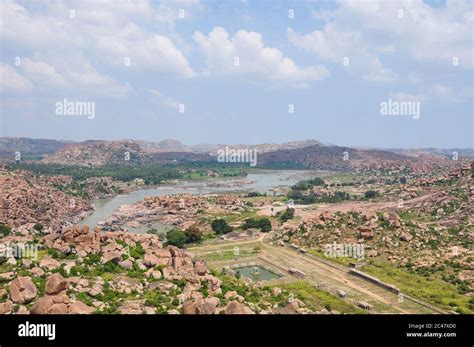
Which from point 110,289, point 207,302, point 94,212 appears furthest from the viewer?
point 94,212

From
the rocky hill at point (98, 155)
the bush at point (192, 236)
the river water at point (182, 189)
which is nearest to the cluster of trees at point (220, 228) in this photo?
the bush at point (192, 236)

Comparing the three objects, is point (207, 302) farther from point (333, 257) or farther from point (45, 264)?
point (333, 257)

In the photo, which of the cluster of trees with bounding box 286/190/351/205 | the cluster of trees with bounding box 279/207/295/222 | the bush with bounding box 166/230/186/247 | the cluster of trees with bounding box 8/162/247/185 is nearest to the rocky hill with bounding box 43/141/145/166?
the cluster of trees with bounding box 8/162/247/185

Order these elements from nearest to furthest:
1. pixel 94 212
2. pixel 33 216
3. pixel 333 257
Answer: pixel 333 257 < pixel 33 216 < pixel 94 212

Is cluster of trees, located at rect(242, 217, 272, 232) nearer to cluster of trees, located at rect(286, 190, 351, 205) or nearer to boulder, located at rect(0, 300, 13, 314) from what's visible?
cluster of trees, located at rect(286, 190, 351, 205)

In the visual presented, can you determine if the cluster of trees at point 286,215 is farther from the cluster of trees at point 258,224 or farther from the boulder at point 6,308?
the boulder at point 6,308

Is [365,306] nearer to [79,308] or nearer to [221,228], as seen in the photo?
[79,308]

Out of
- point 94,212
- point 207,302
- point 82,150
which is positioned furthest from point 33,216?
point 82,150
